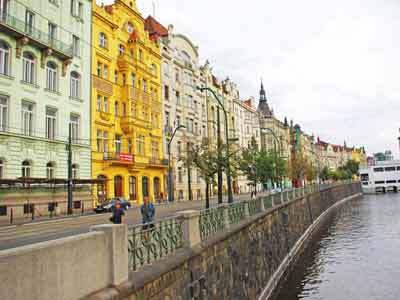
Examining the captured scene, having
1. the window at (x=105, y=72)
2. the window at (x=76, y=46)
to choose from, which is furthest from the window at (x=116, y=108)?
the window at (x=76, y=46)

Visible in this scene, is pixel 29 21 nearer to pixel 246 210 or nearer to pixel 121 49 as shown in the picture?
pixel 121 49

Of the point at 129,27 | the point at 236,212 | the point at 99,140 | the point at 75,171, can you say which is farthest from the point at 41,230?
the point at 129,27

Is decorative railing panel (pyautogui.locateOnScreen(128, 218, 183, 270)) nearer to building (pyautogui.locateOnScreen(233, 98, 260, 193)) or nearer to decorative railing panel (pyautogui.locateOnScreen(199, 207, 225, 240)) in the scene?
decorative railing panel (pyautogui.locateOnScreen(199, 207, 225, 240))

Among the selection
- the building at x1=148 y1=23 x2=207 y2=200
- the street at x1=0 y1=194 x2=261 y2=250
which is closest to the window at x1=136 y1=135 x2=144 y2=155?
the building at x1=148 y1=23 x2=207 y2=200

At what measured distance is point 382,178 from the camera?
102250 mm

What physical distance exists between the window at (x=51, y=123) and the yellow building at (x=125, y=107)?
434 cm

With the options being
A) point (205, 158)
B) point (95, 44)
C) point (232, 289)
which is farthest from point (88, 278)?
point (95, 44)

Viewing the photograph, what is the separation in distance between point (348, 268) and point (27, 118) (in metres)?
22.3

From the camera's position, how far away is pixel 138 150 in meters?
38.2

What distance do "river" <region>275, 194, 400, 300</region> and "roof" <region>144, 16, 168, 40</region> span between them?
97.6ft

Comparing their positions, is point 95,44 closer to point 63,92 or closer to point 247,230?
point 63,92

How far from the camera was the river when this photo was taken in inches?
611

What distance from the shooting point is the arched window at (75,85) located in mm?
30984

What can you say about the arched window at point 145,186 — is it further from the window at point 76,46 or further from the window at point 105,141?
the window at point 76,46
